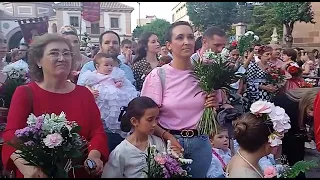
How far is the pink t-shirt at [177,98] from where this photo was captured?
3.22 metres

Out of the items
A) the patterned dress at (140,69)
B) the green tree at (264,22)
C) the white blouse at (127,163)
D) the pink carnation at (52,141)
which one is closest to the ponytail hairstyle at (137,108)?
the white blouse at (127,163)

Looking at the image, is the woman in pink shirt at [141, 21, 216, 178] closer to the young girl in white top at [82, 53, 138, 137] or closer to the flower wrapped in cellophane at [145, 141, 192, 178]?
the flower wrapped in cellophane at [145, 141, 192, 178]

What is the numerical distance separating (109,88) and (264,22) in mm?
27981

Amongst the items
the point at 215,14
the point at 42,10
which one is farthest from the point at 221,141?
the point at 42,10

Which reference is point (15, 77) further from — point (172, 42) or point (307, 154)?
point (307, 154)

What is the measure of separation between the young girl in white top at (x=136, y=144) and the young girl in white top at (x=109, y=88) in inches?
42.7

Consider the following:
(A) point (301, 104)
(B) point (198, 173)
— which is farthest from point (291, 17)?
(B) point (198, 173)

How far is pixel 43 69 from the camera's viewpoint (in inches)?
119

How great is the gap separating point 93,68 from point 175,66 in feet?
5.65

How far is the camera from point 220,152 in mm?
4281

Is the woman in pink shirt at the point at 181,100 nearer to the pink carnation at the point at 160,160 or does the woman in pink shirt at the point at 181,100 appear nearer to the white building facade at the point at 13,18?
the pink carnation at the point at 160,160

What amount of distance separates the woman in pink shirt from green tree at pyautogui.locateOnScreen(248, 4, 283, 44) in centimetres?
2238

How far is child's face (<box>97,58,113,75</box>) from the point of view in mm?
4660

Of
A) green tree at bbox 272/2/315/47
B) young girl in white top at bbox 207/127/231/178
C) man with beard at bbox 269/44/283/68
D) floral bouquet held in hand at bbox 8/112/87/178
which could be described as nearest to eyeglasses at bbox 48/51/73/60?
floral bouquet held in hand at bbox 8/112/87/178
